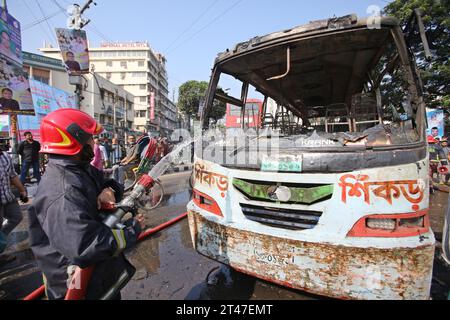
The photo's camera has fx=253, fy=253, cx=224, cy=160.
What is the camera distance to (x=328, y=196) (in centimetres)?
204

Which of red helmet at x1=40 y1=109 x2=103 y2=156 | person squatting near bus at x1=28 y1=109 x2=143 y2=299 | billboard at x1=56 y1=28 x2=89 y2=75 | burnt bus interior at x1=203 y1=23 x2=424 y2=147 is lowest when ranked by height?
person squatting near bus at x1=28 y1=109 x2=143 y2=299

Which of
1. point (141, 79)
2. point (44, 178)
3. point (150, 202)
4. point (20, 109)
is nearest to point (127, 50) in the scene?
point (141, 79)

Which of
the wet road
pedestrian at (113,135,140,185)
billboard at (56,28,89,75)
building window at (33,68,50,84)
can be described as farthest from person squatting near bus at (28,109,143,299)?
building window at (33,68,50,84)

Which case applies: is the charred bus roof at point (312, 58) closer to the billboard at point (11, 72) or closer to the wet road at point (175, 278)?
the wet road at point (175, 278)

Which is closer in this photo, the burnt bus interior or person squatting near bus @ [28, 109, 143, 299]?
person squatting near bus @ [28, 109, 143, 299]

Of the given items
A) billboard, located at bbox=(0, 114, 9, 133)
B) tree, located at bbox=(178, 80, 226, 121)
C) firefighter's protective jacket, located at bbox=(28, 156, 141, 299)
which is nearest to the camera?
firefighter's protective jacket, located at bbox=(28, 156, 141, 299)

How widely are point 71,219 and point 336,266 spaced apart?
183 cm

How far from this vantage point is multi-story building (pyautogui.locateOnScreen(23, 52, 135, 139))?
24094 mm

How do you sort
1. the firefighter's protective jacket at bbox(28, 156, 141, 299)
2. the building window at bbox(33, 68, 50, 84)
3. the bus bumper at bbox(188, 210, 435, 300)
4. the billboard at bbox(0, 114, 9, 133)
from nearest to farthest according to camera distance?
the firefighter's protective jacket at bbox(28, 156, 141, 299) → the bus bumper at bbox(188, 210, 435, 300) → the billboard at bbox(0, 114, 9, 133) → the building window at bbox(33, 68, 50, 84)

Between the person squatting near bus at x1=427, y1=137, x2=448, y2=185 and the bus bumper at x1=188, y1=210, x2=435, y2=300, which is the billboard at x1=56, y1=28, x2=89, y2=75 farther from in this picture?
the person squatting near bus at x1=427, y1=137, x2=448, y2=185

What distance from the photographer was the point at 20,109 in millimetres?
7871

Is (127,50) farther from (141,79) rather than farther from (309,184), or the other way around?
(309,184)

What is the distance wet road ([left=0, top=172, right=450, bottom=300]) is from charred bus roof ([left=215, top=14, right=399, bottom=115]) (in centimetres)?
227

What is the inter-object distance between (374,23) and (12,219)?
502 cm
